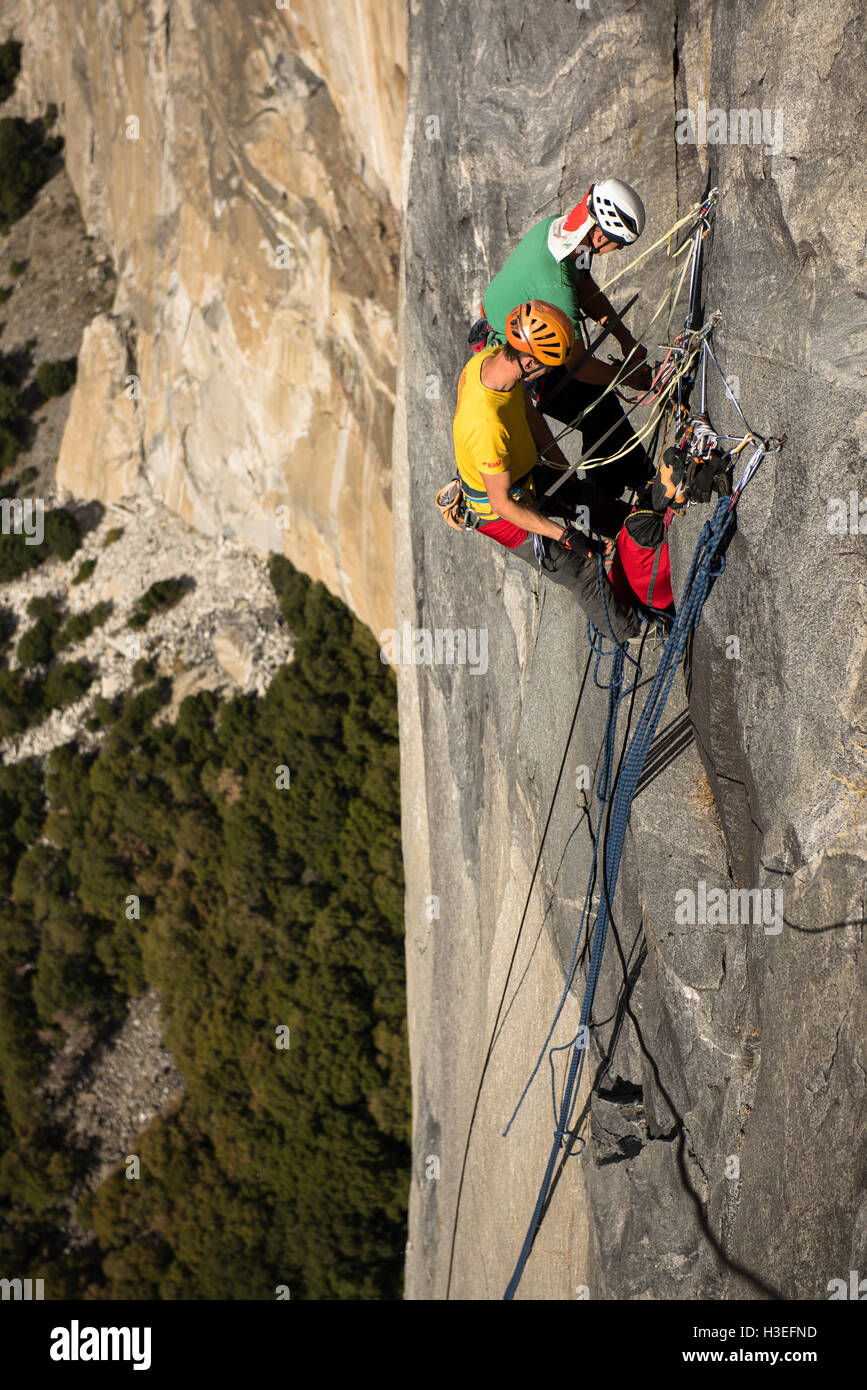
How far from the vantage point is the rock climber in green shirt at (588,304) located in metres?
5.24

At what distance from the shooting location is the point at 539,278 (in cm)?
566

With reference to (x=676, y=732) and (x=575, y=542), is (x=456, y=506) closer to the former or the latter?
(x=575, y=542)

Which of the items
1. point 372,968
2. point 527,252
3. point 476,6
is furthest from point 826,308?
point 372,968

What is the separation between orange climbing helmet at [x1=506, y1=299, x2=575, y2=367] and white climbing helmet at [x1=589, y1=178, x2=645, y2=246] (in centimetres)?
52

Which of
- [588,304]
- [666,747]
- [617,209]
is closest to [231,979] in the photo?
[666,747]

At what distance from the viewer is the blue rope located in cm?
527

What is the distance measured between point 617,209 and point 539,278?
2.14 ft

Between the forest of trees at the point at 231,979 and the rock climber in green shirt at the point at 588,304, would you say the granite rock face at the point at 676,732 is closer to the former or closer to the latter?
the rock climber in green shirt at the point at 588,304

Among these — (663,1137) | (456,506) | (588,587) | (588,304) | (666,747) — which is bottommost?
(663,1137)

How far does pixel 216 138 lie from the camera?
15.5 m

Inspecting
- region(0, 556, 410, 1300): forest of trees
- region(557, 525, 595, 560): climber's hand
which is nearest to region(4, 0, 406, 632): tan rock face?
region(0, 556, 410, 1300): forest of trees

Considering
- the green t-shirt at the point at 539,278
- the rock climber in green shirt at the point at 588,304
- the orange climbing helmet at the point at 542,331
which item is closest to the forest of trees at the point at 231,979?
the rock climber in green shirt at the point at 588,304

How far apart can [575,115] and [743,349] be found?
3063 millimetres

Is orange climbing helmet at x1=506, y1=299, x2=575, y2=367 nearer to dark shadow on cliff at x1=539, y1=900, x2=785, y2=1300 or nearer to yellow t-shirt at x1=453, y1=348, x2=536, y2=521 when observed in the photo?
yellow t-shirt at x1=453, y1=348, x2=536, y2=521
